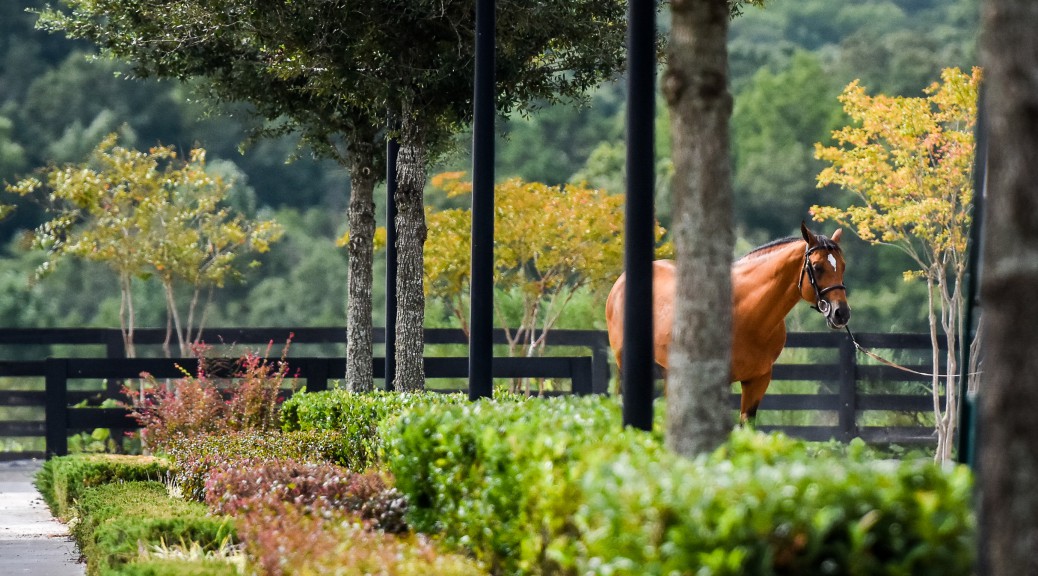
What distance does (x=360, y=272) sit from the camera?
15.9m

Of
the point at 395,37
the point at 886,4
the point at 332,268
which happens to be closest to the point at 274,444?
the point at 395,37

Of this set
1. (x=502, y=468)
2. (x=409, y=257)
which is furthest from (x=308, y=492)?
(x=409, y=257)

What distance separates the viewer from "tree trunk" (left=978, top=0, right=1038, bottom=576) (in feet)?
11.7

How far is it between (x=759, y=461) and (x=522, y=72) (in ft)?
31.5

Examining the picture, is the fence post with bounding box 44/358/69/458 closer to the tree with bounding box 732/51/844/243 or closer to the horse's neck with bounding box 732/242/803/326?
the horse's neck with bounding box 732/242/803/326

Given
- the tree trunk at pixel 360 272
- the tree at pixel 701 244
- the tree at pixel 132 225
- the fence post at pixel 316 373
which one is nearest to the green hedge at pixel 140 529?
the tree at pixel 701 244

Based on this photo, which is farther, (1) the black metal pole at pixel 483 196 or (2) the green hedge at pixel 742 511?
(1) the black metal pole at pixel 483 196

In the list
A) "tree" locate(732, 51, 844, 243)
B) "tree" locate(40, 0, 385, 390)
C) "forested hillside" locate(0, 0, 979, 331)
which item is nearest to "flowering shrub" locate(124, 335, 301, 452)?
"tree" locate(40, 0, 385, 390)

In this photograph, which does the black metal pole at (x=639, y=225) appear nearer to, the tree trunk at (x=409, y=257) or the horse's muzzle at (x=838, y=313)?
the horse's muzzle at (x=838, y=313)

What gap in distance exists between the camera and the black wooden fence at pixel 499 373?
57.4 feet

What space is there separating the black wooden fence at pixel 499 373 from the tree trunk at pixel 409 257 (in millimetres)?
4143

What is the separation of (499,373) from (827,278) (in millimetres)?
8220

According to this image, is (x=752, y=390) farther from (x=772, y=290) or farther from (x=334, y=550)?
(x=334, y=550)

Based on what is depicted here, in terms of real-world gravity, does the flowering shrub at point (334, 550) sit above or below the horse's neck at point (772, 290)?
below
